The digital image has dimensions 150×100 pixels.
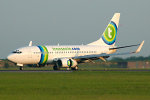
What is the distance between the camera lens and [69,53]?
7250 cm

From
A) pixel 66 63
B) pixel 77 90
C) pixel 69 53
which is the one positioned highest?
pixel 69 53

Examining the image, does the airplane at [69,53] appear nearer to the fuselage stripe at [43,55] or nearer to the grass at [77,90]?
the fuselage stripe at [43,55]

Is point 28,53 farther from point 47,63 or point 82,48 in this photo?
point 82,48

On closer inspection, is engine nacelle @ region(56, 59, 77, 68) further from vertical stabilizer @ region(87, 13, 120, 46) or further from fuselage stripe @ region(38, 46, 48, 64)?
vertical stabilizer @ region(87, 13, 120, 46)

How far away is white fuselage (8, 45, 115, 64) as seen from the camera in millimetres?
67188

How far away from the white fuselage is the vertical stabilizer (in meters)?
2.05

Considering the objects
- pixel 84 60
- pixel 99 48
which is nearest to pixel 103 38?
pixel 99 48

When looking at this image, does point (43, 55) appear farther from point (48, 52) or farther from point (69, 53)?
point (69, 53)

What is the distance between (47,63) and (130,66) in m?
24.9

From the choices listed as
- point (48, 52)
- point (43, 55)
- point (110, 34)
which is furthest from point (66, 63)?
point (110, 34)

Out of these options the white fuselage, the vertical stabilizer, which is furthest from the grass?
the vertical stabilizer

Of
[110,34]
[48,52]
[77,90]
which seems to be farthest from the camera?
[110,34]

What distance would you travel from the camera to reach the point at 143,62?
293 ft

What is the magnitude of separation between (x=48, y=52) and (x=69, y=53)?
4731mm
